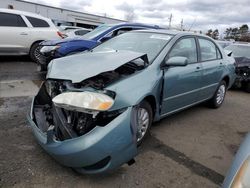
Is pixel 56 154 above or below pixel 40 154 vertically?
above

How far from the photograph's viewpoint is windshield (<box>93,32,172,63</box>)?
441cm

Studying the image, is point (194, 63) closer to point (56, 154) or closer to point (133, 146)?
point (133, 146)

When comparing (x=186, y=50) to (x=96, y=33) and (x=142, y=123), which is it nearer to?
(x=142, y=123)

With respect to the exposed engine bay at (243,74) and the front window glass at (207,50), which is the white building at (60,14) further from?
the front window glass at (207,50)

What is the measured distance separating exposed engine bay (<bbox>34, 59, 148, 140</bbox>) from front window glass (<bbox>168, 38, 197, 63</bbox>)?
3.02 ft

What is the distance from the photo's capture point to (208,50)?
5.73 m

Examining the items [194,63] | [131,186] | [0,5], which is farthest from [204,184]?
[0,5]

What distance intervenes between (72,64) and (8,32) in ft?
20.8

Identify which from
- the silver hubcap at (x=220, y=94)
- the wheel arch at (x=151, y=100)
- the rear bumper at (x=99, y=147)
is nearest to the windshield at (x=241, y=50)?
the silver hubcap at (x=220, y=94)

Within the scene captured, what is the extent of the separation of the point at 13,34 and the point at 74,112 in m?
6.97

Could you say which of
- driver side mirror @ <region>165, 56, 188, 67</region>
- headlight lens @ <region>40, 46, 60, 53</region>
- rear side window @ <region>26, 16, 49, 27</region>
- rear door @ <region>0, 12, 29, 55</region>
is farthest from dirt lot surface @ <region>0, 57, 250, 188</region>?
rear side window @ <region>26, 16, 49, 27</region>

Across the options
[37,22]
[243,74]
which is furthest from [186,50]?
[37,22]

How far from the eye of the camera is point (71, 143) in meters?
2.87

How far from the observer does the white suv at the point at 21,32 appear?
9.00 meters
